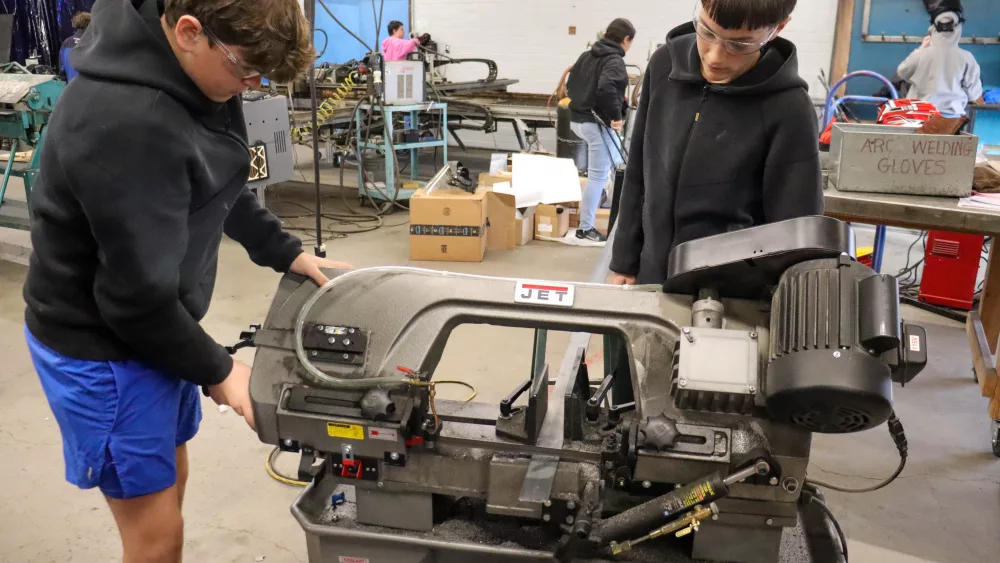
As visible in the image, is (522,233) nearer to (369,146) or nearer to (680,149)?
(369,146)

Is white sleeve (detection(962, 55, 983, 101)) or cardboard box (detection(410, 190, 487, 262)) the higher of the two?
white sleeve (detection(962, 55, 983, 101))

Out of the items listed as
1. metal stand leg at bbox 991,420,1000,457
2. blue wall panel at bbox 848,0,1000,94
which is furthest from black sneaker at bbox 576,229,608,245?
blue wall panel at bbox 848,0,1000,94

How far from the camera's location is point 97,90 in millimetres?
847

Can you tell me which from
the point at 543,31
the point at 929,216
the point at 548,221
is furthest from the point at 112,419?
the point at 543,31

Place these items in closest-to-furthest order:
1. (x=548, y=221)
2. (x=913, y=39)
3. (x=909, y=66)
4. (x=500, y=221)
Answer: (x=500, y=221)
(x=548, y=221)
(x=909, y=66)
(x=913, y=39)

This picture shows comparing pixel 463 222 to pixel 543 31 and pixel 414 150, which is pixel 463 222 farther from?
pixel 543 31

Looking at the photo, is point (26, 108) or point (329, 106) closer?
point (26, 108)

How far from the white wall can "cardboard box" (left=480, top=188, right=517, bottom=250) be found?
3349 millimetres

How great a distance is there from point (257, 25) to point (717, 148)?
2.86 ft

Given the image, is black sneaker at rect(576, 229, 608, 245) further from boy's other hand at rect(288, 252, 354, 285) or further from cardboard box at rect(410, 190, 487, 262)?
boy's other hand at rect(288, 252, 354, 285)

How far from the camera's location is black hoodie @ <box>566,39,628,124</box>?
14.1 feet

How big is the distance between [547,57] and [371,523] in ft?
23.1

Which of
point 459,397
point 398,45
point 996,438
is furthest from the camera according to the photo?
point 398,45

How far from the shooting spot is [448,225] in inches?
156
